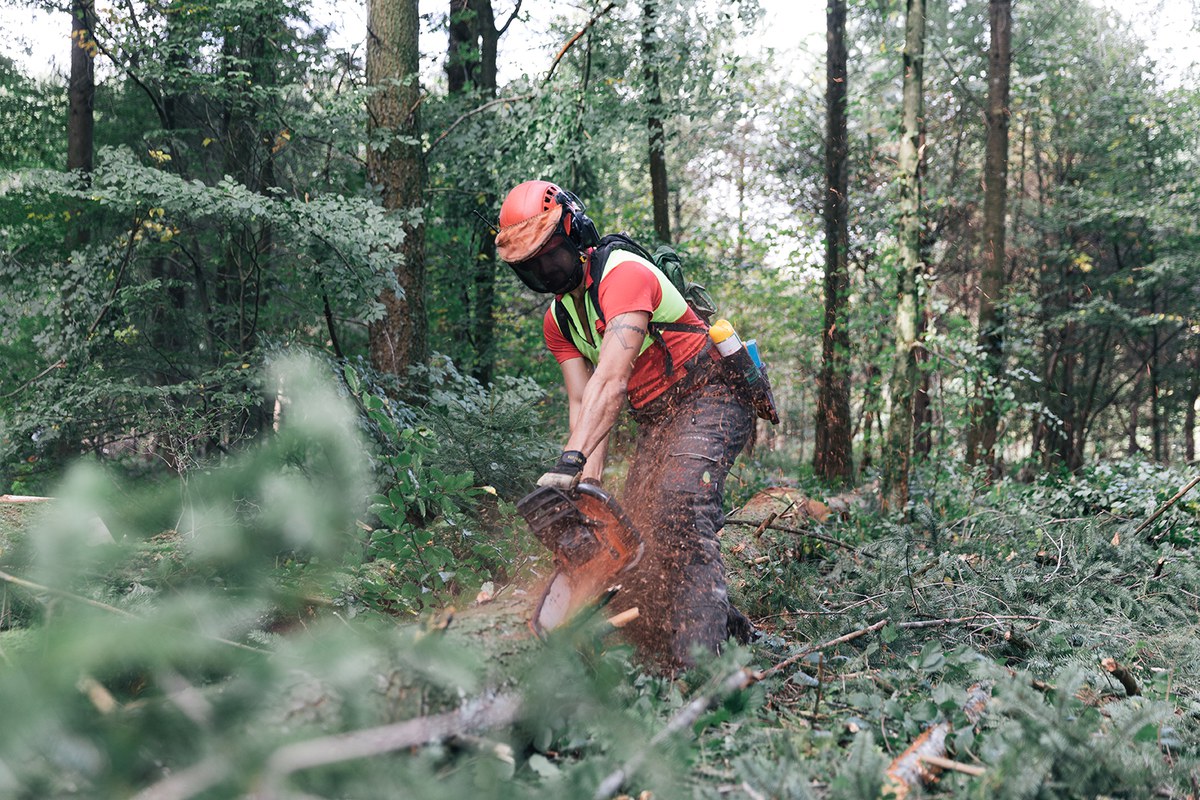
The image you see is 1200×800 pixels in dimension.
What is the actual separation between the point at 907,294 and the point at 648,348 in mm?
4715

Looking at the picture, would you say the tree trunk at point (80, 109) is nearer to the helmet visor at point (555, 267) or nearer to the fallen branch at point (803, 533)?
the helmet visor at point (555, 267)

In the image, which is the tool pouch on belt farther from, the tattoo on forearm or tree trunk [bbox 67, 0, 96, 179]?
tree trunk [bbox 67, 0, 96, 179]

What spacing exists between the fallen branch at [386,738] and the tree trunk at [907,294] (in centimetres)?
613

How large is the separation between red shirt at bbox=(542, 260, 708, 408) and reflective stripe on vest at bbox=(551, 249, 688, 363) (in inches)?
1.3

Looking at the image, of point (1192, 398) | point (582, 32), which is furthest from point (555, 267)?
point (1192, 398)

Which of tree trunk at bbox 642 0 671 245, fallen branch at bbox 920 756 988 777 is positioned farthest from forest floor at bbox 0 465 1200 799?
tree trunk at bbox 642 0 671 245

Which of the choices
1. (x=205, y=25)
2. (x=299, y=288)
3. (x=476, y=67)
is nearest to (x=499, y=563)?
(x=299, y=288)

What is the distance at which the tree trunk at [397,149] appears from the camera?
670cm

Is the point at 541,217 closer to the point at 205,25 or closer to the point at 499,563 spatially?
the point at 499,563

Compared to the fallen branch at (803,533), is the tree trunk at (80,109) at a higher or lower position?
higher

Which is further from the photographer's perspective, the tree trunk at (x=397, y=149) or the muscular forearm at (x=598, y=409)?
the tree trunk at (x=397, y=149)

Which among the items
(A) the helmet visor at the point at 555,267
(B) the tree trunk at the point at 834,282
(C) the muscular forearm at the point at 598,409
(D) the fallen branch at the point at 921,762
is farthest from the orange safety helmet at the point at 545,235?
(B) the tree trunk at the point at 834,282

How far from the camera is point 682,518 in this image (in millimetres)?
3490

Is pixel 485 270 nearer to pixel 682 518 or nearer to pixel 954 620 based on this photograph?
pixel 682 518
